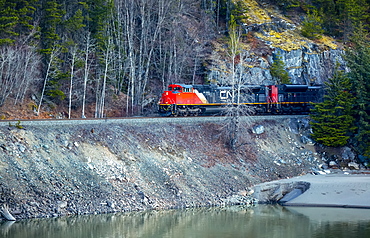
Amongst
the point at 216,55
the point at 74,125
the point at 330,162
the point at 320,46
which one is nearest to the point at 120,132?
the point at 74,125

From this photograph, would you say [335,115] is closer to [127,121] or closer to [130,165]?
[127,121]

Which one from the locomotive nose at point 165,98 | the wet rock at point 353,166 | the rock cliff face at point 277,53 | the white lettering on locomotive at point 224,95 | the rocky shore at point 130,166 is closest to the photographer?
the rocky shore at point 130,166

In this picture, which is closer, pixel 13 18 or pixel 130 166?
pixel 130 166

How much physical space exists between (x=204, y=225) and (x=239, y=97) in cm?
1702

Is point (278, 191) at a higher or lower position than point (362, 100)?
lower

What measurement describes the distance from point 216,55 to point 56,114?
2071 cm

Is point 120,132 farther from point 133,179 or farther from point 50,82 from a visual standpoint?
point 50,82

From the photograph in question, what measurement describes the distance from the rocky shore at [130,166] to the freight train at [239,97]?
280 centimetres

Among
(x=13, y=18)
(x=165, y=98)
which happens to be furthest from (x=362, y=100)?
(x=13, y=18)

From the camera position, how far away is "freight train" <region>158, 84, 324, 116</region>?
1585 inches

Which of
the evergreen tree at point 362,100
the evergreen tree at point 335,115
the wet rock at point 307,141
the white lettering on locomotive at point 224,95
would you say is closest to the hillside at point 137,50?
the white lettering on locomotive at point 224,95

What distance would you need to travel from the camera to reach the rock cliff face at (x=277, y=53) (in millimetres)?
53062

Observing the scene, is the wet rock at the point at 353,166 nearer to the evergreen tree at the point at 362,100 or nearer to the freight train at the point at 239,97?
the evergreen tree at the point at 362,100

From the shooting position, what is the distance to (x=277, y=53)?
183 feet
